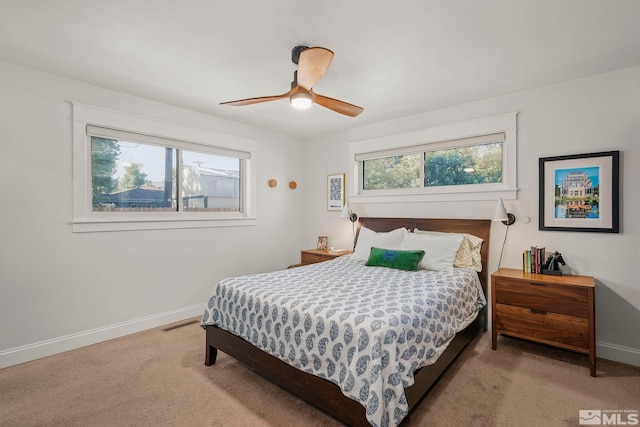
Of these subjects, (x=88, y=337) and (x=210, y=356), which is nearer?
(x=210, y=356)

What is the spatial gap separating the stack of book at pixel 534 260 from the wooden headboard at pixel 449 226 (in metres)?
0.38

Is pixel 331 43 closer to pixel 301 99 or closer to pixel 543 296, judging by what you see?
pixel 301 99

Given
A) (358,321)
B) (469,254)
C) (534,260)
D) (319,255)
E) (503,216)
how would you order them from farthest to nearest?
1. (319,255)
2. (469,254)
3. (503,216)
4. (534,260)
5. (358,321)

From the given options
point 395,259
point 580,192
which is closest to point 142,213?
point 395,259

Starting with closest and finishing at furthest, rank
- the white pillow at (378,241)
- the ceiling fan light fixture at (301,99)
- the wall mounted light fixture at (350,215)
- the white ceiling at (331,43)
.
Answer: the white ceiling at (331,43) → the ceiling fan light fixture at (301,99) → the white pillow at (378,241) → the wall mounted light fixture at (350,215)

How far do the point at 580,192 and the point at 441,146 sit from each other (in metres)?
1.37

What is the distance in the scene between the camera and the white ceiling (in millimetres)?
1829

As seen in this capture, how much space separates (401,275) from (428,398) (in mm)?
992

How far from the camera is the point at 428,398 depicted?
6.73 feet

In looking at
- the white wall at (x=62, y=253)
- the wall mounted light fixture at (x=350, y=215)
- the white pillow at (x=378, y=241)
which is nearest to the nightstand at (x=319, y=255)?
the wall mounted light fixture at (x=350, y=215)

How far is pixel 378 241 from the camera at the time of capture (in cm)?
354

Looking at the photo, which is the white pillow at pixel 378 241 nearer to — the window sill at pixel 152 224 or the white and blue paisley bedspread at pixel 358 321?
the white and blue paisley bedspread at pixel 358 321

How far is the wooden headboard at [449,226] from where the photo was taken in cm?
321

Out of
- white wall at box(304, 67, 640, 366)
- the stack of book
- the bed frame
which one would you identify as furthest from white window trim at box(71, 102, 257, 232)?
the stack of book
